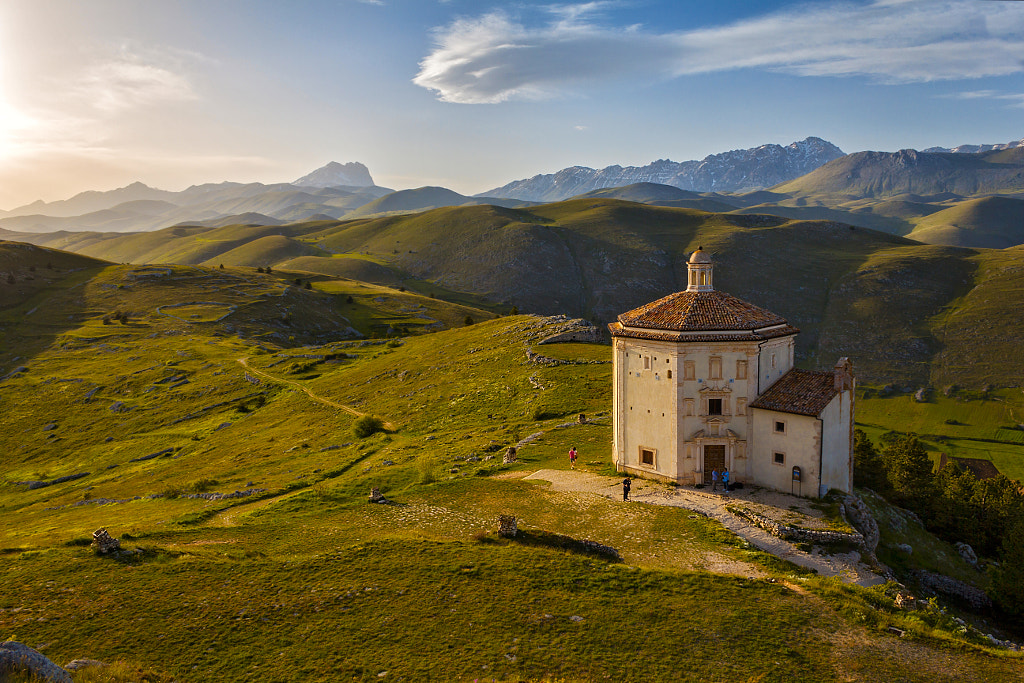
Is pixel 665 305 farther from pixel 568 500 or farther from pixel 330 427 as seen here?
pixel 330 427

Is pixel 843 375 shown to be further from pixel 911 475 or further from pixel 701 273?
pixel 911 475

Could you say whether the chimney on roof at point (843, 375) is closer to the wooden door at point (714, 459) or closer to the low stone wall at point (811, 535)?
the wooden door at point (714, 459)

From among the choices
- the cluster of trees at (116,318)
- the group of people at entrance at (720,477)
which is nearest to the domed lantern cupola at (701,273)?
the group of people at entrance at (720,477)

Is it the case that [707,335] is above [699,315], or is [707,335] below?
below

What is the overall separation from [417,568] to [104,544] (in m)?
16.4

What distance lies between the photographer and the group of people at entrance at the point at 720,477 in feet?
127

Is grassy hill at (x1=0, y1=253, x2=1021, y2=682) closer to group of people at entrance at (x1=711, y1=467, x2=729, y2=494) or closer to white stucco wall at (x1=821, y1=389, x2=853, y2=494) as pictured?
group of people at entrance at (x1=711, y1=467, x2=729, y2=494)

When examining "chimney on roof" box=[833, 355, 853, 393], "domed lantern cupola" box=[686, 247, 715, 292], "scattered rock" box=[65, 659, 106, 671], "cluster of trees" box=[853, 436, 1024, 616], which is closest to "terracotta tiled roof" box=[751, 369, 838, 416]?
"chimney on roof" box=[833, 355, 853, 393]

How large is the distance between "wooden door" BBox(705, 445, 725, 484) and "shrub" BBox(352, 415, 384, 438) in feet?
118

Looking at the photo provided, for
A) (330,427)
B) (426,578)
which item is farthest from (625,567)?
(330,427)

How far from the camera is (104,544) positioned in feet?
94.8

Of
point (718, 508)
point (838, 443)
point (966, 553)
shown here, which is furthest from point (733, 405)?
point (966, 553)

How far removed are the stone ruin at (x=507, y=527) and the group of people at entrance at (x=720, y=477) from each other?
15879 millimetres

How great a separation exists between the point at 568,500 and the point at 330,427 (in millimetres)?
37443
